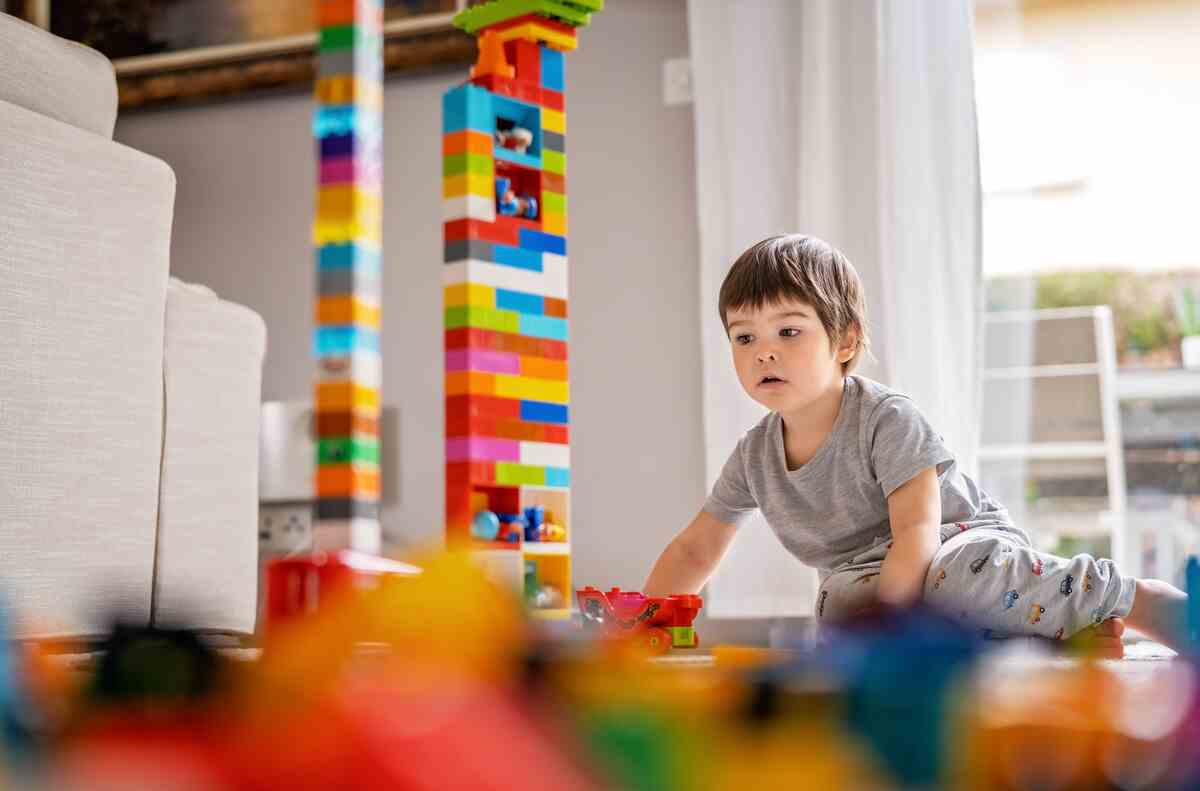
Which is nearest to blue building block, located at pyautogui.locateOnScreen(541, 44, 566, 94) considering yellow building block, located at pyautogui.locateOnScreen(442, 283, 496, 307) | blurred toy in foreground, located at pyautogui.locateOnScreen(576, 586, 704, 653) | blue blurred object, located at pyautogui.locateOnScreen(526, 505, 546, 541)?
yellow building block, located at pyautogui.locateOnScreen(442, 283, 496, 307)

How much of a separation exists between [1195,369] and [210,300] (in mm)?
2879

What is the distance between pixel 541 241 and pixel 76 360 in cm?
54

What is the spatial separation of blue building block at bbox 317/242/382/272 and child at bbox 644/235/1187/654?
101 cm

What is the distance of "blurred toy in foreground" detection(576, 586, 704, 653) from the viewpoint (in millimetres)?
1207

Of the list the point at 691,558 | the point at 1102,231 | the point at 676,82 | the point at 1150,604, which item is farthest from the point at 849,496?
the point at 1102,231

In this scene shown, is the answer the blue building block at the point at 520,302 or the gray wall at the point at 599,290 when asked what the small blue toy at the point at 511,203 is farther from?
the gray wall at the point at 599,290

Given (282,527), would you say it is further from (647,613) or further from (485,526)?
(485,526)

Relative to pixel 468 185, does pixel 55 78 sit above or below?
above

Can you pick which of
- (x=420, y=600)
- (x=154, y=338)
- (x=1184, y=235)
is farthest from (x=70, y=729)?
(x=1184, y=235)

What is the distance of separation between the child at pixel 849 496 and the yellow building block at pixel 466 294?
54cm

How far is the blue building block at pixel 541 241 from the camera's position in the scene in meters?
0.97

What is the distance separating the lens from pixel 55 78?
1.28 meters

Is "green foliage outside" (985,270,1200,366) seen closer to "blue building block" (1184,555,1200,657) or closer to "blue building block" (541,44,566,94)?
"blue building block" (541,44,566,94)

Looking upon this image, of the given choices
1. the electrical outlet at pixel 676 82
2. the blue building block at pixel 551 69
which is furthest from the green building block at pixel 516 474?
the electrical outlet at pixel 676 82
